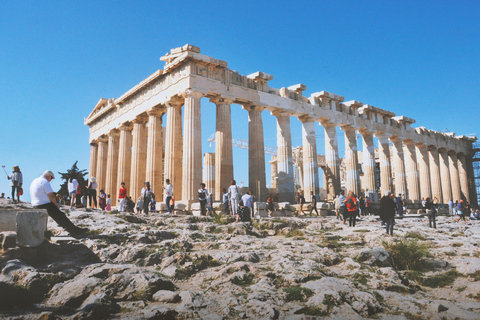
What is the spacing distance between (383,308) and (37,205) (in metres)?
8.05

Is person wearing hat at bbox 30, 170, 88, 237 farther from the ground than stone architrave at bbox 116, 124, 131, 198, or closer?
closer

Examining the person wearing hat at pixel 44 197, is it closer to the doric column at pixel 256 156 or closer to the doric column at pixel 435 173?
the doric column at pixel 256 156

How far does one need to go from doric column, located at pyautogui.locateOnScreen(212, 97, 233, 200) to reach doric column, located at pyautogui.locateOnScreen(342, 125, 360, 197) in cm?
1192

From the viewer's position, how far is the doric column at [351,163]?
3200cm

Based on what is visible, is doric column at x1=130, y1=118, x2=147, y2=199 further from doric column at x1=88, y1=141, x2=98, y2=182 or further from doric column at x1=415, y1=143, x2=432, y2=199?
doric column at x1=415, y1=143, x2=432, y2=199

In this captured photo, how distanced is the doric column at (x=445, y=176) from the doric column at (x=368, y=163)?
40.9 ft

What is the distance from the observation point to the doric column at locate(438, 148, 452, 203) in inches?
1632

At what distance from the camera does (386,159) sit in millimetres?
35406

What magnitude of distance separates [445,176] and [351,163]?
1621 cm

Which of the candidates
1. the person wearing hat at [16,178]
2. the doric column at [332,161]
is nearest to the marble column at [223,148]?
the doric column at [332,161]

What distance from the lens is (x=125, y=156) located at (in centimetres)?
3059

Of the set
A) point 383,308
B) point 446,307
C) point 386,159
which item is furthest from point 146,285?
point 386,159

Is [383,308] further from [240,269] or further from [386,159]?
[386,159]

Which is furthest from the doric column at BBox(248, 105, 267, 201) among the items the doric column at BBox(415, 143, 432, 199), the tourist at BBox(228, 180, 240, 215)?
the doric column at BBox(415, 143, 432, 199)
